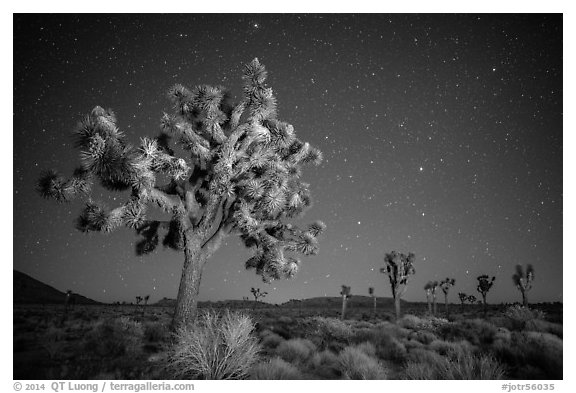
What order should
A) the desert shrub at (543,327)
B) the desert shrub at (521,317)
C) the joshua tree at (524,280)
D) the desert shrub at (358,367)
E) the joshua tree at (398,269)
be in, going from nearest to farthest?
the desert shrub at (358,367) < the desert shrub at (543,327) < the desert shrub at (521,317) < the joshua tree at (398,269) < the joshua tree at (524,280)

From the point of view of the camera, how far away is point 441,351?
7195mm

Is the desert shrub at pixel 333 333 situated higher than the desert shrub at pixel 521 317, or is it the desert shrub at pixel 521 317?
the desert shrub at pixel 521 317

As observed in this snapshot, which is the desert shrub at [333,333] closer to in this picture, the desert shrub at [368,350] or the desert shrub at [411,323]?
the desert shrub at [368,350]

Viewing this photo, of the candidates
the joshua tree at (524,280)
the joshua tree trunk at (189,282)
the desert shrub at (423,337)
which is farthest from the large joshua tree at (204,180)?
the joshua tree at (524,280)

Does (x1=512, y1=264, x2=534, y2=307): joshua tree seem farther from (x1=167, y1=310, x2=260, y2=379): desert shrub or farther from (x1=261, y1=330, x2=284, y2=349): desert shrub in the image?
(x1=167, y1=310, x2=260, y2=379): desert shrub

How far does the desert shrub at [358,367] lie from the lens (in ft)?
16.1

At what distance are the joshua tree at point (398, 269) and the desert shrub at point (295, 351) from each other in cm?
1627

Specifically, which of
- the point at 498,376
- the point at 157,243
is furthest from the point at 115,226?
the point at 498,376

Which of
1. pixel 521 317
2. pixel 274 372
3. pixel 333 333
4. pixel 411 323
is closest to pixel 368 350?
pixel 333 333

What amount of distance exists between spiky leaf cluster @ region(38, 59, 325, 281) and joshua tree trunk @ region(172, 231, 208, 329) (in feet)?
0.87

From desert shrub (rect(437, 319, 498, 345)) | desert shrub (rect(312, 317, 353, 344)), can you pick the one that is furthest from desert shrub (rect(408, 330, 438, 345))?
desert shrub (rect(312, 317, 353, 344))
